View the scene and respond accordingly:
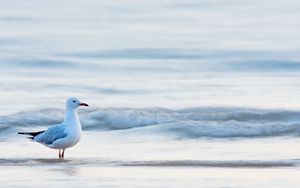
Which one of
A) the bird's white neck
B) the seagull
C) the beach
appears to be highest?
the bird's white neck

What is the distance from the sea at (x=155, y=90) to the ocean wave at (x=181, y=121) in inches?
1.0

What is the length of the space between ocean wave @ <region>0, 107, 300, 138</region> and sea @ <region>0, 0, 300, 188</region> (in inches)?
1.0

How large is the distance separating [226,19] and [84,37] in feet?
16.2

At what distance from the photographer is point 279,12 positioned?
32.7 metres

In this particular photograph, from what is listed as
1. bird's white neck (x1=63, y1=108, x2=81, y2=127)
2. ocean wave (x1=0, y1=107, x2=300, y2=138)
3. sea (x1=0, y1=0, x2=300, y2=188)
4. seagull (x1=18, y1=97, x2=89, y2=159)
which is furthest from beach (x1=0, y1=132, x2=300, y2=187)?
ocean wave (x1=0, y1=107, x2=300, y2=138)

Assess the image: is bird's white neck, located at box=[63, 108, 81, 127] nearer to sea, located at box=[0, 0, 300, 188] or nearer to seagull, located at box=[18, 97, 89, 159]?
seagull, located at box=[18, 97, 89, 159]

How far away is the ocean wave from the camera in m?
13.8

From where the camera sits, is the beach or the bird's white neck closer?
the beach

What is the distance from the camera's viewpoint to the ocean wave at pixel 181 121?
541 inches

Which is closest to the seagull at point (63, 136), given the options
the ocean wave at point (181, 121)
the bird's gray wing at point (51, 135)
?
the bird's gray wing at point (51, 135)

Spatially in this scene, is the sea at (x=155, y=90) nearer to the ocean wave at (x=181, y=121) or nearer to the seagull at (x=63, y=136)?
the ocean wave at (x=181, y=121)

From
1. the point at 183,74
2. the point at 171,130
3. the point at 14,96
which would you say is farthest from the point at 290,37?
the point at 171,130

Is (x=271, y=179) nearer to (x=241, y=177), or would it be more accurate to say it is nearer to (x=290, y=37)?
(x=241, y=177)

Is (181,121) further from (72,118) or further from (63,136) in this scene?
(63,136)
